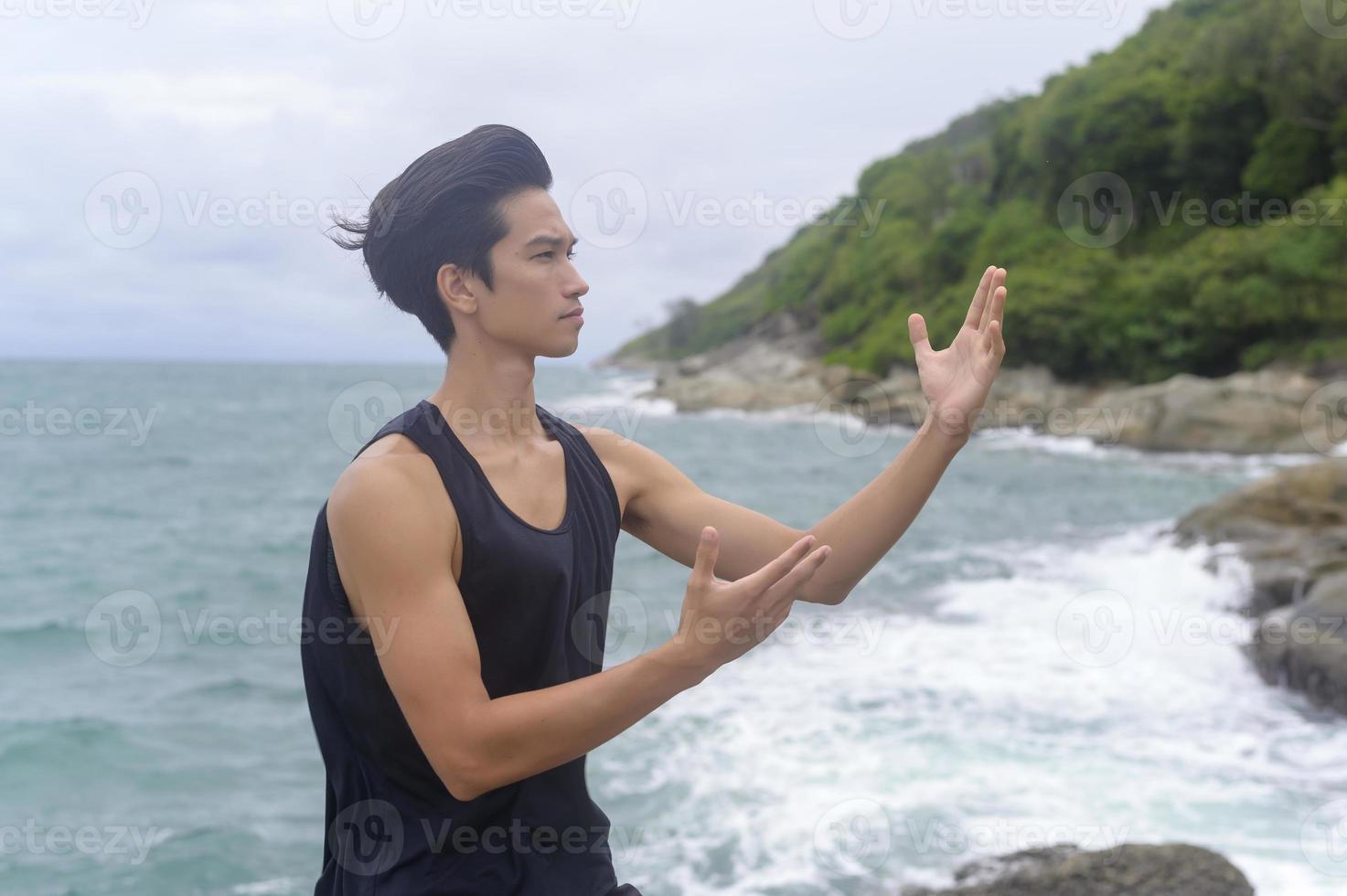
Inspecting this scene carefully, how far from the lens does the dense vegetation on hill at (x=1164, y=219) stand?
40.9 meters

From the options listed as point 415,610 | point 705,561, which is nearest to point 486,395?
point 415,610

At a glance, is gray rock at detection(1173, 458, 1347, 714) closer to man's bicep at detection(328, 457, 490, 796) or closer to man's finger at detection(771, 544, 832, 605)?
man's finger at detection(771, 544, 832, 605)

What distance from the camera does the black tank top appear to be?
6.47 feet

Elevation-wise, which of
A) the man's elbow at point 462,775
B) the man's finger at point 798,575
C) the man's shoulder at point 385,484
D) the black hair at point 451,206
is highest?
the black hair at point 451,206

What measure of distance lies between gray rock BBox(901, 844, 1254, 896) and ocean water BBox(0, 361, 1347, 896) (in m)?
1.35

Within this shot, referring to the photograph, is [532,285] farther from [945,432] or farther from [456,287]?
[945,432]

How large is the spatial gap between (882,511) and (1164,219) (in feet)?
179

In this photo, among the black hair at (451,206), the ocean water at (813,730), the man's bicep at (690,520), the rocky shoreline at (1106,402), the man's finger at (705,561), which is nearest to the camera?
the man's finger at (705,561)

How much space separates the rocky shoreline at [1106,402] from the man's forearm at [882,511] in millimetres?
20247

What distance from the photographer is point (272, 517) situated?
A: 25281mm

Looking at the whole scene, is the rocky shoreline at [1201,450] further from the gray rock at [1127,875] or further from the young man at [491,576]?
the young man at [491,576]

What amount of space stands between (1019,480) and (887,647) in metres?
17.0

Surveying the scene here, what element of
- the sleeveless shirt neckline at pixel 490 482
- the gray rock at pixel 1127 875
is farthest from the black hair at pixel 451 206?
the gray rock at pixel 1127 875

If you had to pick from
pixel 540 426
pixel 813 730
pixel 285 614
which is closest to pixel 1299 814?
pixel 813 730
